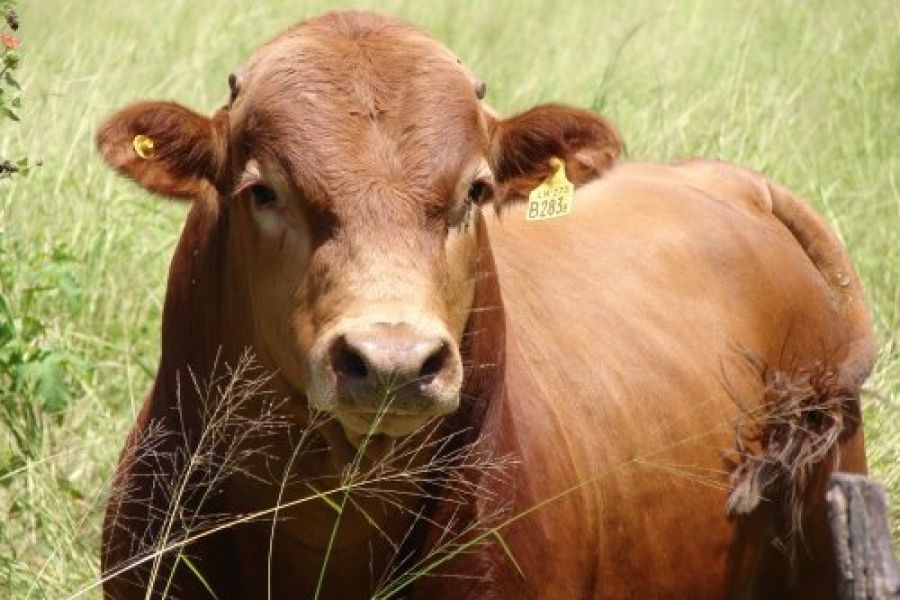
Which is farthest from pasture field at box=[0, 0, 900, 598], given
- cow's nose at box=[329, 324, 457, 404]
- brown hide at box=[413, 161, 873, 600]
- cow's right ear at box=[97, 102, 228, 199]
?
cow's nose at box=[329, 324, 457, 404]

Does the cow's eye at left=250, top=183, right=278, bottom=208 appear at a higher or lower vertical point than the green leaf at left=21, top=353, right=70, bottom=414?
higher

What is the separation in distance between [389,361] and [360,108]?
0.74 meters

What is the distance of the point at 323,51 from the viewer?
4.58m

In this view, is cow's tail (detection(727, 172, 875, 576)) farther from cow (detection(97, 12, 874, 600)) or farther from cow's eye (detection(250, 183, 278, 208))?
cow's eye (detection(250, 183, 278, 208))

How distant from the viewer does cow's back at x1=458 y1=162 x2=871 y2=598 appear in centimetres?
502

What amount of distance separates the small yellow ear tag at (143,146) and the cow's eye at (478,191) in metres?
0.73

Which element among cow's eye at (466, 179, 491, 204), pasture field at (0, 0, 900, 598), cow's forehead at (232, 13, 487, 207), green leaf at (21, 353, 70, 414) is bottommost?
pasture field at (0, 0, 900, 598)

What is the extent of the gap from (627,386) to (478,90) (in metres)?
1.11

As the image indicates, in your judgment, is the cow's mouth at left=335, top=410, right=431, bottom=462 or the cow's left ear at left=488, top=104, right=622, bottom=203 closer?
the cow's mouth at left=335, top=410, right=431, bottom=462

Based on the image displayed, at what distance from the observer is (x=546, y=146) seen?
199 inches

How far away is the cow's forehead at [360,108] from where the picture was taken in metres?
4.40

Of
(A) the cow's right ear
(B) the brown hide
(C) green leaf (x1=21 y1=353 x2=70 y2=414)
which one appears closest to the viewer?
(A) the cow's right ear

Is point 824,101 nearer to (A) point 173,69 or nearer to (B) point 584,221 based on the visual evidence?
(A) point 173,69

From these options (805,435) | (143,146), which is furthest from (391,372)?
(805,435)
